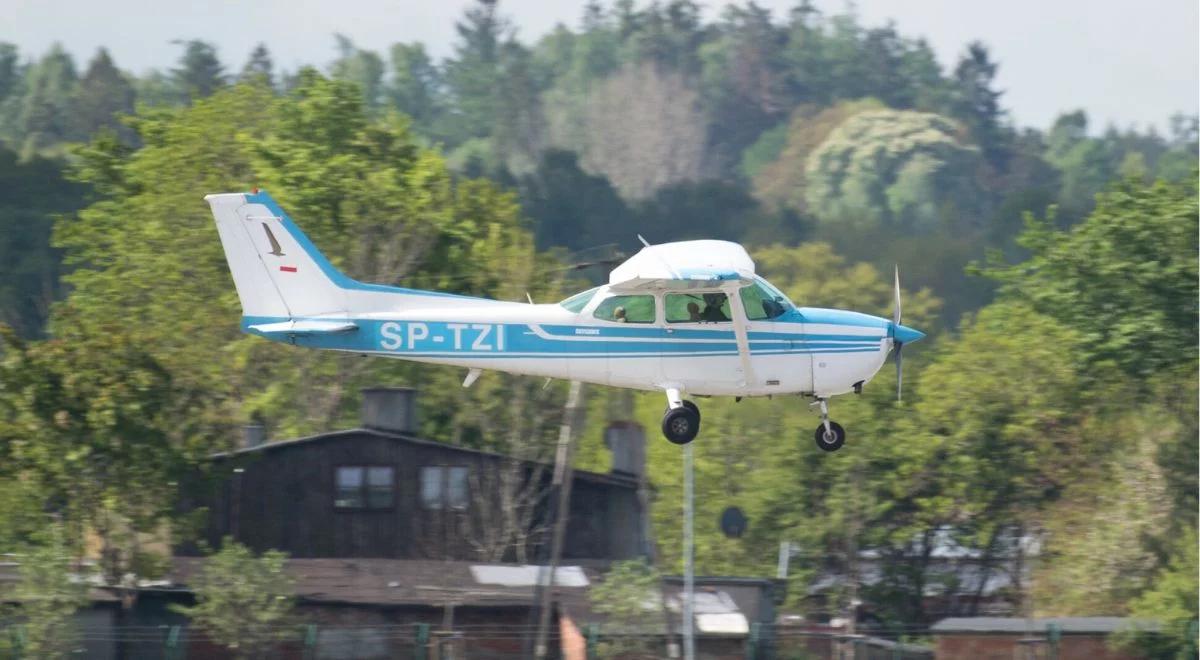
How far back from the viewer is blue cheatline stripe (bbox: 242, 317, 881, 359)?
23906mm

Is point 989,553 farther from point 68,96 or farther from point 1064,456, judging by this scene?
point 68,96

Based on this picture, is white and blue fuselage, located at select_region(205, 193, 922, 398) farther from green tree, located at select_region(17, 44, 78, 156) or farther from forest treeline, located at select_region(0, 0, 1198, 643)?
green tree, located at select_region(17, 44, 78, 156)

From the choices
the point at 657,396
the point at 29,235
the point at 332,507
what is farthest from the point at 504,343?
the point at 29,235

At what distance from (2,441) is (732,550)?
1828 centimetres

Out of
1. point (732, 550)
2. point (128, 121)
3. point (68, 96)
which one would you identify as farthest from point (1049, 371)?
point (68, 96)

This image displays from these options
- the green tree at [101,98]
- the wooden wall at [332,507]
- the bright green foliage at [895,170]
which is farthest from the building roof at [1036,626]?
the green tree at [101,98]

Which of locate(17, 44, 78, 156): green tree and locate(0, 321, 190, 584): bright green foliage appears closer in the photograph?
locate(0, 321, 190, 584): bright green foliage

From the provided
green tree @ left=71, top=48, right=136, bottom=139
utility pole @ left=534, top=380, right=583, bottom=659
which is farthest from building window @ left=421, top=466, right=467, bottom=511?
green tree @ left=71, top=48, right=136, bottom=139

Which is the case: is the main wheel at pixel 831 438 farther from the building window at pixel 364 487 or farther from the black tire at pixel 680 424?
the building window at pixel 364 487

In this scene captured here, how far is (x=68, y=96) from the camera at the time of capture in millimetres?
158625

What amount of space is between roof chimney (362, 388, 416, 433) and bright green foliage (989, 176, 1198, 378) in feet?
62.3

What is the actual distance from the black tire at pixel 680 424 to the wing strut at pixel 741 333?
96 centimetres

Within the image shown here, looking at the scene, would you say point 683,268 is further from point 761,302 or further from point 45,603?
point 45,603

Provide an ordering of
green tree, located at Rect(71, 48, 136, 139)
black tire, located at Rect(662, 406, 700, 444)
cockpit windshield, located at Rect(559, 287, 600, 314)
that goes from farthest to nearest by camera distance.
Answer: green tree, located at Rect(71, 48, 136, 139)
black tire, located at Rect(662, 406, 700, 444)
cockpit windshield, located at Rect(559, 287, 600, 314)
